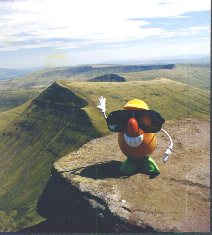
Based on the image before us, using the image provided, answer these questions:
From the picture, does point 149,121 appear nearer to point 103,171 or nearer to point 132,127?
point 132,127

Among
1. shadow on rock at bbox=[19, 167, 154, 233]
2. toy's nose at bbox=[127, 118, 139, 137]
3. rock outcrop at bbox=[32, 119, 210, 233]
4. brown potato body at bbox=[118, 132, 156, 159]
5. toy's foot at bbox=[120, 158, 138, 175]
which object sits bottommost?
shadow on rock at bbox=[19, 167, 154, 233]

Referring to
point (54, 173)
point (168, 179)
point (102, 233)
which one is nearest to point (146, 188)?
point (168, 179)

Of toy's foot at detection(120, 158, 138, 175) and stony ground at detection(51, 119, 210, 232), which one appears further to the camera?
toy's foot at detection(120, 158, 138, 175)

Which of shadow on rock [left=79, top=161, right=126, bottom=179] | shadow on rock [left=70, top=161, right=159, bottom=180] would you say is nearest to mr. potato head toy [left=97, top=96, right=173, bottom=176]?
shadow on rock [left=70, top=161, right=159, bottom=180]

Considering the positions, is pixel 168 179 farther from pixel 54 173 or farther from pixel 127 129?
pixel 54 173

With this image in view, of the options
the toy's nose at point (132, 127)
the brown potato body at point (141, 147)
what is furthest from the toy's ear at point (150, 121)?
the toy's nose at point (132, 127)

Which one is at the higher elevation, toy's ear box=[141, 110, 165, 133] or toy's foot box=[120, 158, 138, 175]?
toy's ear box=[141, 110, 165, 133]

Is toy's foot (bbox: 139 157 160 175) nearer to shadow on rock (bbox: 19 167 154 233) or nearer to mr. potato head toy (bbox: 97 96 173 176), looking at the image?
mr. potato head toy (bbox: 97 96 173 176)

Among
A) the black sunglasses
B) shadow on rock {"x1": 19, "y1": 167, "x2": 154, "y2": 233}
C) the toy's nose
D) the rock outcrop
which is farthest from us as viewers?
the black sunglasses
